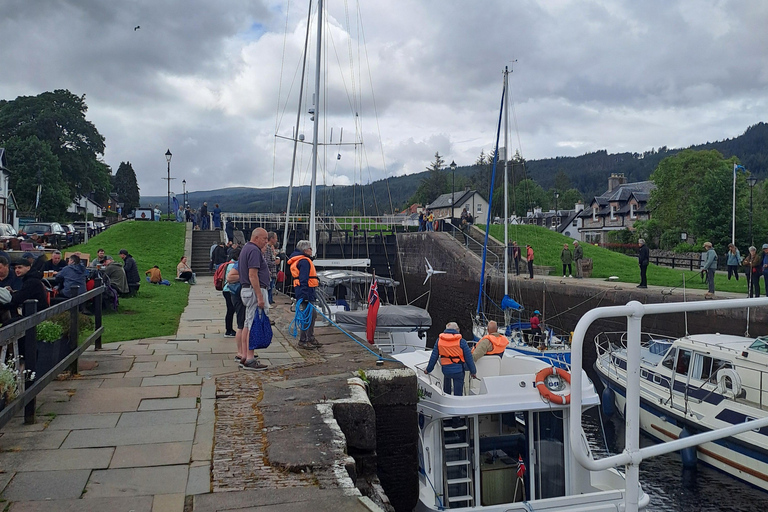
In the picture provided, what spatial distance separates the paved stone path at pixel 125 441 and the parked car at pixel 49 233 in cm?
2370

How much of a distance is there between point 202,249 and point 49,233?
312 inches

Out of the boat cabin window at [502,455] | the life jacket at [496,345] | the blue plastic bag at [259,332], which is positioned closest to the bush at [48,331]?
the blue plastic bag at [259,332]

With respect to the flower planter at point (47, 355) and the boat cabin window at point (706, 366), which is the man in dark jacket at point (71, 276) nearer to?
the flower planter at point (47, 355)

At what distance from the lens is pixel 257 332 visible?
7223 millimetres

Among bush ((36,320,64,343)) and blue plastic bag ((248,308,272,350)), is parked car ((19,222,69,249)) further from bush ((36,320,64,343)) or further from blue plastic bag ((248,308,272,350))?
bush ((36,320,64,343))

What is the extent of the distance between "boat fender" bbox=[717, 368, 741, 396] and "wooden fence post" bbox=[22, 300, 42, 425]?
10469 millimetres

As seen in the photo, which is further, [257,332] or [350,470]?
[257,332]

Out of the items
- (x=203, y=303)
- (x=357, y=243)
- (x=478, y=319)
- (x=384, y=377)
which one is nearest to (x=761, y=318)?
(x=478, y=319)

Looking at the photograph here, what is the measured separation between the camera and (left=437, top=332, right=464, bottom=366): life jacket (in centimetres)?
816

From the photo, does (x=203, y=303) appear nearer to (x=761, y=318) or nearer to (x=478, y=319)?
(x=478, y=319)

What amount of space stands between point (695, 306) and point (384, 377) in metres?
4.46

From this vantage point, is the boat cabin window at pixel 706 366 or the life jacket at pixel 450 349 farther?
the boat cabin window at pixel 706 366

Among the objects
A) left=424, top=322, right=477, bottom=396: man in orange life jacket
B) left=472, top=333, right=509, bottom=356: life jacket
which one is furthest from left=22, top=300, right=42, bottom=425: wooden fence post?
left=472, top=333, right=509, bottom=356: life jacket

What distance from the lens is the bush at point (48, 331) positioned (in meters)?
5.62
